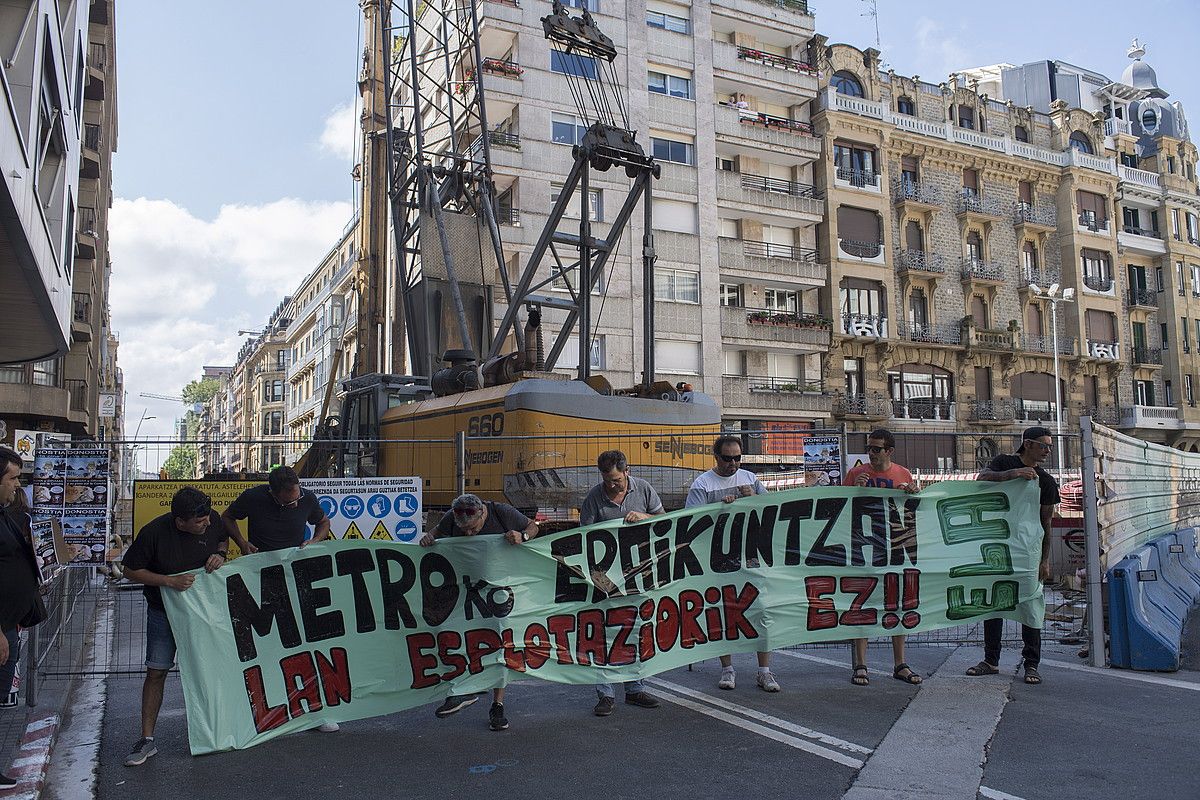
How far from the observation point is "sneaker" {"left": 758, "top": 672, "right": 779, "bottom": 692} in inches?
279

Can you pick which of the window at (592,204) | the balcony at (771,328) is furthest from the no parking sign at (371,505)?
the balcony at (771,328)

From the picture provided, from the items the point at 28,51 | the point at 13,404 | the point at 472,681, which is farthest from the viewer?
the point at 13,404

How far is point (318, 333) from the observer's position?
65.5 metres

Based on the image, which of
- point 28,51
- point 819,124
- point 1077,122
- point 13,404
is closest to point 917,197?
point 819,124

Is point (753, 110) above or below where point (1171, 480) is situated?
above

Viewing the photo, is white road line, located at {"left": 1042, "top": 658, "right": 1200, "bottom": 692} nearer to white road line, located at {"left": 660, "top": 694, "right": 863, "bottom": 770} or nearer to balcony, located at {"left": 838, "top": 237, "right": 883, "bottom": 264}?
white road line, located at {"left": 660, "top": 694, "right": 863, "bottom": 770}

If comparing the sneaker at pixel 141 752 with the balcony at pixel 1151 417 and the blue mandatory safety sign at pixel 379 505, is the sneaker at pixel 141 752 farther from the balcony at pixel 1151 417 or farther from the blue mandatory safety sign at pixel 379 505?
the balcony at pixel 1151 417

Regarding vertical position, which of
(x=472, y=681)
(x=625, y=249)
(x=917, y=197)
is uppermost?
(x=917, y=197)

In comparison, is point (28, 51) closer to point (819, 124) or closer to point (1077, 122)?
point (819, 124)

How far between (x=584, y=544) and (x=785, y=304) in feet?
106

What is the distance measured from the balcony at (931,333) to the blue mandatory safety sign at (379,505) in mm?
33125

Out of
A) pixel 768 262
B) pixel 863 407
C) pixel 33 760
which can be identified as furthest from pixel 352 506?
pixel 863 407

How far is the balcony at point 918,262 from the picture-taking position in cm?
3914

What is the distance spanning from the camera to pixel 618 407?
12219 mm
